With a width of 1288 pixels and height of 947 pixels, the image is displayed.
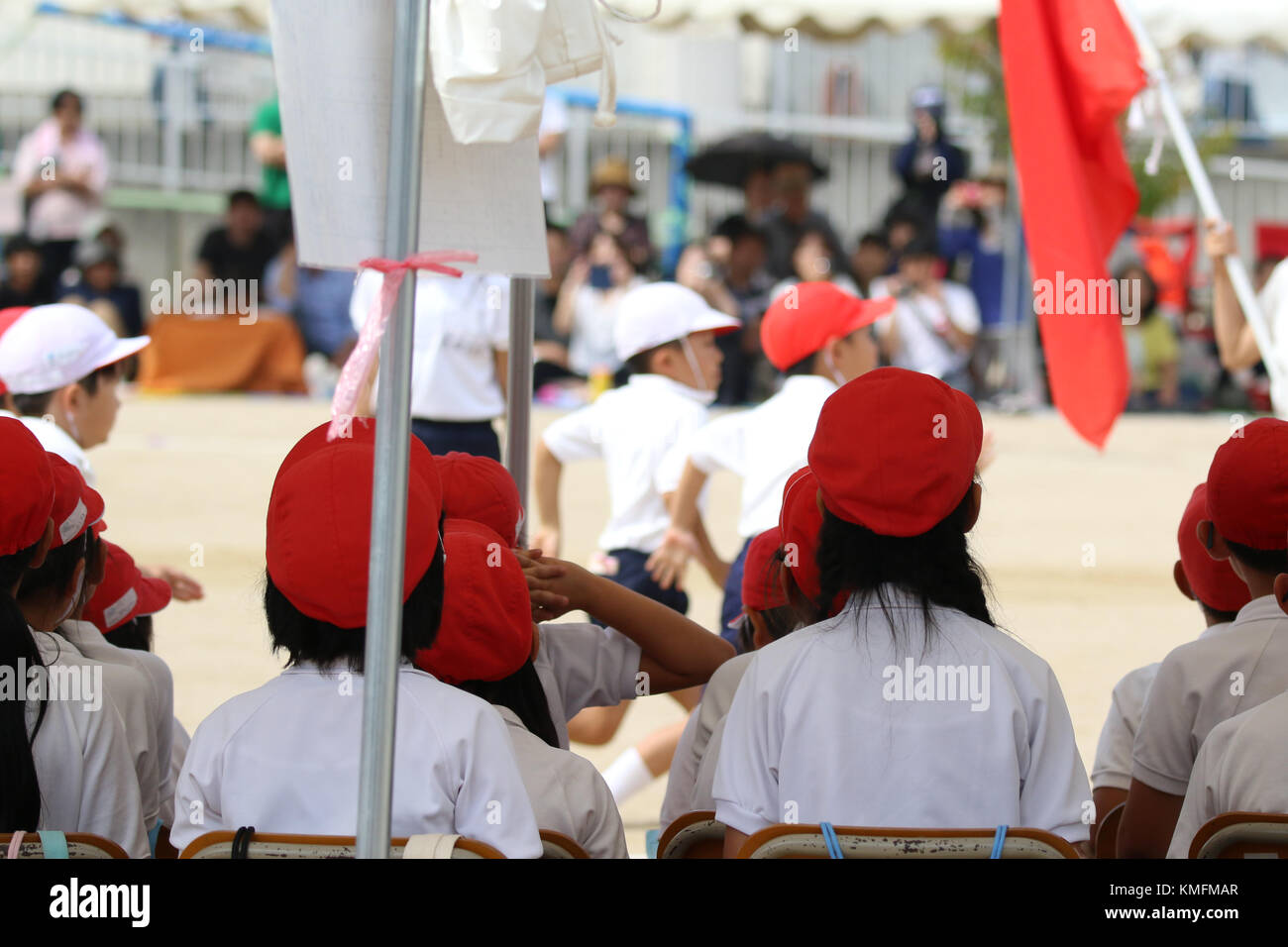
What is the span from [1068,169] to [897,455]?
2.93 meters

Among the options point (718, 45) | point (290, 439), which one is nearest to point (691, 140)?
point (718, 45)

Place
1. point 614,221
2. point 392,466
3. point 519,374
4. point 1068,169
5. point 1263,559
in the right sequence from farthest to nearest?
point 614,221 < point 1068,169 < point 519,374 < point 1263,559 < point 392,466

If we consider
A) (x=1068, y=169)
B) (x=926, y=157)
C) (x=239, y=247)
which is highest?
(x=926, y=157)

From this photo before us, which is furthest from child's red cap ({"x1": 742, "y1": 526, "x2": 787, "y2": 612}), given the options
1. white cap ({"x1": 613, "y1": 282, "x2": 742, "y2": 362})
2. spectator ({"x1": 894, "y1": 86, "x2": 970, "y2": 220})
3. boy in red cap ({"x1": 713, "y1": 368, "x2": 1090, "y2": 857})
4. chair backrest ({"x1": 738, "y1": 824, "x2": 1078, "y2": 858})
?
spectator ({"x1": 894, "y1": 86, "x2": 970, "y2": 220})

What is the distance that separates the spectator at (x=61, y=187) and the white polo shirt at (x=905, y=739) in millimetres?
13207

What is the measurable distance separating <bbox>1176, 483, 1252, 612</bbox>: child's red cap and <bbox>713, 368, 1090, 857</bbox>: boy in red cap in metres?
0.80

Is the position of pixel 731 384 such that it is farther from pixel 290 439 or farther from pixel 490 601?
pixel 490 601

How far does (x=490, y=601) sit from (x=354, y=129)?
73 centimetres

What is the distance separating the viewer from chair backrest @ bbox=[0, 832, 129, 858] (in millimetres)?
2094

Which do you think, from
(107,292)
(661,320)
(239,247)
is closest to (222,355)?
(239,247)

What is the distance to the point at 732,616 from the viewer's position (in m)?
4.48

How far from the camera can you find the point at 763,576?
324 centimetres

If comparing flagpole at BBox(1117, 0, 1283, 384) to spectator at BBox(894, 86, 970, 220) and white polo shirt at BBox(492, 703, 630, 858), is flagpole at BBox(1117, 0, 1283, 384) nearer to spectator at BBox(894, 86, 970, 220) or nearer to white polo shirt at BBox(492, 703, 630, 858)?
white polo shirt at BBox(492, 703, 630, 858)

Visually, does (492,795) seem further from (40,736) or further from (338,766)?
(40,736)
